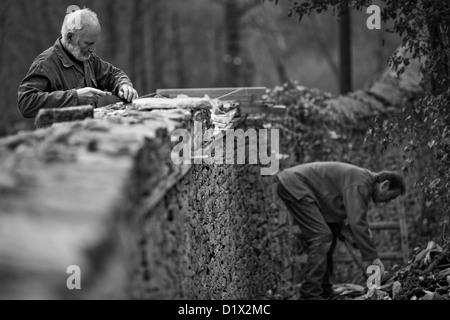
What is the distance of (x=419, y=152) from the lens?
455 inches

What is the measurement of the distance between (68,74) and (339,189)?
335 cm

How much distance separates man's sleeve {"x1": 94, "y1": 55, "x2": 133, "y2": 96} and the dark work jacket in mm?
2513

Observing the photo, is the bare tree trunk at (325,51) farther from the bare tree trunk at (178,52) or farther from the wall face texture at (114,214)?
the wall face texture at (114,214)

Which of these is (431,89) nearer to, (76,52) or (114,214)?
(76,52)

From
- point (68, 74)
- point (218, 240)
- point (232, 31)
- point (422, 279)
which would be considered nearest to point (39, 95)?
point (68, 74)

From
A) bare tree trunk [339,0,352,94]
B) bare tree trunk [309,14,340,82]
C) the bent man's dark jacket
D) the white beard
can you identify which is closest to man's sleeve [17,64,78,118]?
the bent man's dark jacket

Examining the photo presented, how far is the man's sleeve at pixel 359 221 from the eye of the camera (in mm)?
8789

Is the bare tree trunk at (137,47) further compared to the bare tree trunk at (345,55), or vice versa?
the bare tree trunk at (137,47)

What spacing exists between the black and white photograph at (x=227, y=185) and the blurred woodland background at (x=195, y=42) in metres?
6.40

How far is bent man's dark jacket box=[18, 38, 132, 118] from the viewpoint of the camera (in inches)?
257

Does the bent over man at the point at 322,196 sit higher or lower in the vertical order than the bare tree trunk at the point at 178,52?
lower

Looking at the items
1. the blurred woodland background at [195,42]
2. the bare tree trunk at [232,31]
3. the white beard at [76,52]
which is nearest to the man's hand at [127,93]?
the white beard at [76,52]

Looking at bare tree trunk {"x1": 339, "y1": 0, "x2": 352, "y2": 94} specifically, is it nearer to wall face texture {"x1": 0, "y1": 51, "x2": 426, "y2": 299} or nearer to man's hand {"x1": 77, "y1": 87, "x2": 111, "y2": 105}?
wall face texture {"x1": 0, "y1": 51, "x2": 426, "y2": 299}
